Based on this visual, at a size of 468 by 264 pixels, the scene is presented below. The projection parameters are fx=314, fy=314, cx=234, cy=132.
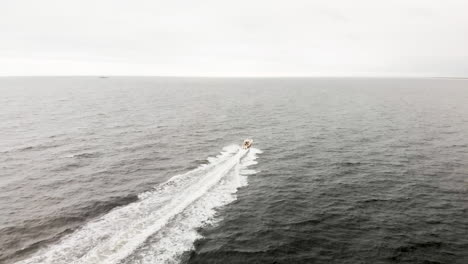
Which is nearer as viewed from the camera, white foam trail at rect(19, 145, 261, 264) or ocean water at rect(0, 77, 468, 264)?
white foam trail at rect(19, 145, 261, 264)

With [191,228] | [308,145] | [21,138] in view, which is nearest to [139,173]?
[191,228]

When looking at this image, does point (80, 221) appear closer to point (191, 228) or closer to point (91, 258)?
point (91, 258)

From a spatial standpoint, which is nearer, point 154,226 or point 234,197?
point 154,226

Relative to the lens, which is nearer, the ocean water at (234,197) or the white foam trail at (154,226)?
the white foam trail at (154,226)

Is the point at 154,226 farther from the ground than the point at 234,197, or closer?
closer
